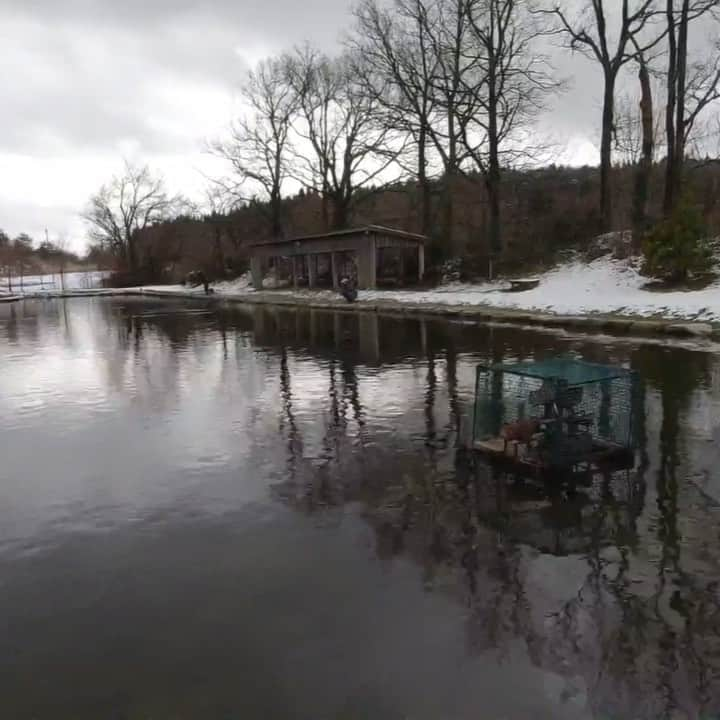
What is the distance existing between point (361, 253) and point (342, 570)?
3042 centimetres

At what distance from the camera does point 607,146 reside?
104 feet

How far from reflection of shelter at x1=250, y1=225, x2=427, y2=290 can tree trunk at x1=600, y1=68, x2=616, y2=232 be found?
8689 millimetres

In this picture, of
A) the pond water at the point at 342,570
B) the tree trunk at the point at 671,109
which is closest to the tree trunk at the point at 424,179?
the tree trunk at the point at 671,109

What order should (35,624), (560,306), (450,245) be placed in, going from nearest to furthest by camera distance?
A: (35,624), (560,306), (450,245)

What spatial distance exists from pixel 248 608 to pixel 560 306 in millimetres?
20108

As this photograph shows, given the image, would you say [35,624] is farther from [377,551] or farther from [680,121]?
[680,121]

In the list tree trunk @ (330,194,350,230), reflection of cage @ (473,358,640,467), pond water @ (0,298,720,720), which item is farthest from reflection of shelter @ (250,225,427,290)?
reflection of cage @ (473,358,640,467)

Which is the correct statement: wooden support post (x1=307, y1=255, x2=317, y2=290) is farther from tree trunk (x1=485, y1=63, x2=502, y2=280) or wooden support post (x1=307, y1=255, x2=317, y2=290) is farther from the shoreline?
tree trunk (x1=485, y1=63, x2=502, y2=280)

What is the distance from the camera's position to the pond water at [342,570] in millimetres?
3797

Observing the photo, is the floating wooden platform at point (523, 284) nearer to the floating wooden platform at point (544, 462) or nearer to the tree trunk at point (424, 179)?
the tree trunk at point (424, 179)

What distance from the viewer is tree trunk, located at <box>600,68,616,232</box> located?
102 feet

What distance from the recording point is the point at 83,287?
252 feet

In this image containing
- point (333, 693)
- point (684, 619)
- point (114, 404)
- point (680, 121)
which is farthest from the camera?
point (680, 121)

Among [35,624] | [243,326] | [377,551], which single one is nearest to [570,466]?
[377,551]
